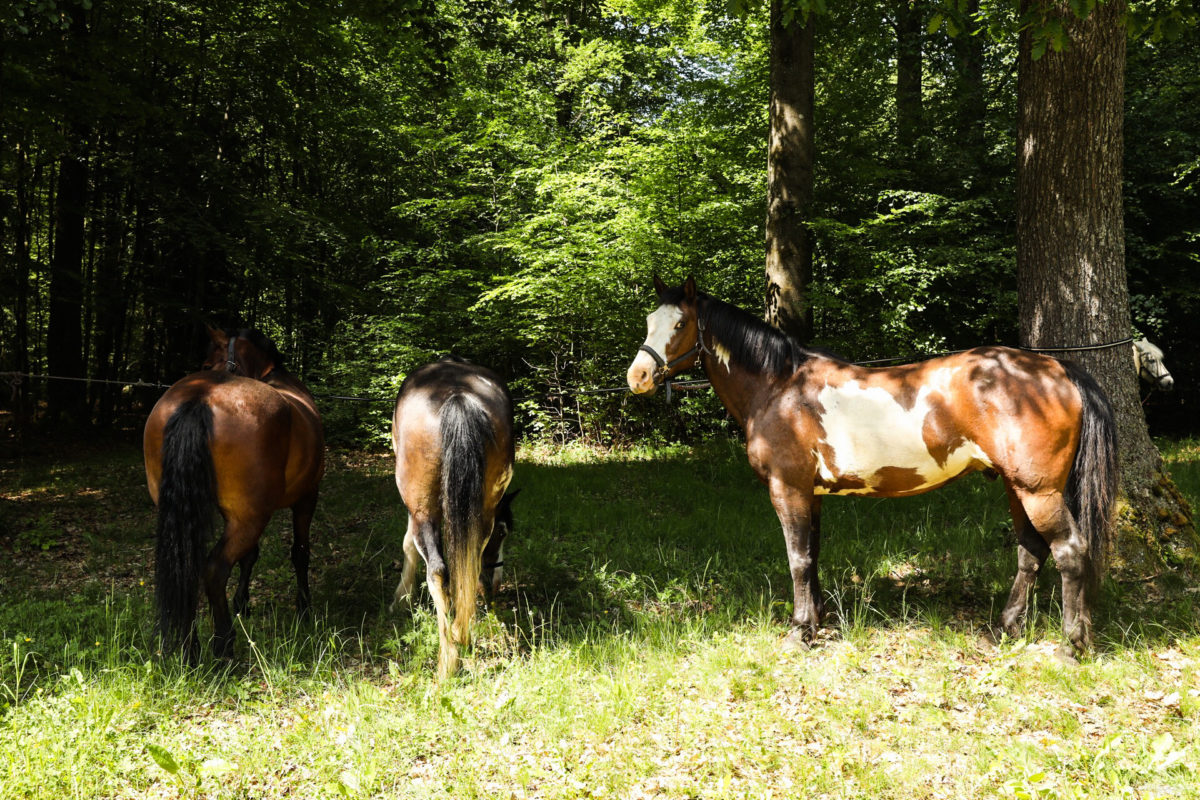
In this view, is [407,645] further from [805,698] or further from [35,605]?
[35,605]

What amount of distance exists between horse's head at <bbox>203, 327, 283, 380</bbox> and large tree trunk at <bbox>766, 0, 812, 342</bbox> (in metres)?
5.28

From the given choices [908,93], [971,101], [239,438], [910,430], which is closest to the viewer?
[910,430]

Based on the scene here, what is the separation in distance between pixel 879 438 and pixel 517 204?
11.1m

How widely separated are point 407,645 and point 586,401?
25.4 feet

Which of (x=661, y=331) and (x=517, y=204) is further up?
(x=517, y=204)

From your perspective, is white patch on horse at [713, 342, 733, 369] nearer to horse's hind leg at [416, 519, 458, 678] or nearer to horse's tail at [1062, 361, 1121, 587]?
horse's tail at [1062, 361, 1121, 587]

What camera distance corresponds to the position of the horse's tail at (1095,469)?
3914 mm

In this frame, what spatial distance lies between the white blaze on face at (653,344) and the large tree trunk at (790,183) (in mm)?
3977

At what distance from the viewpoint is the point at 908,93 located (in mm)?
12492

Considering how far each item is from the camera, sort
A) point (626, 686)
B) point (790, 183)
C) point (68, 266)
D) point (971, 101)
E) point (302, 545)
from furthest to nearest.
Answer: point (971, 101), point (68, 266), point (790, 183), point (302, 545), point (626, 686)

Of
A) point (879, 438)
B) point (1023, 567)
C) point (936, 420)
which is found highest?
point (936, 420)

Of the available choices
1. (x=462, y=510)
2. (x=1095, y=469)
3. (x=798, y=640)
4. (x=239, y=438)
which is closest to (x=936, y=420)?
(x=1095, y=469)

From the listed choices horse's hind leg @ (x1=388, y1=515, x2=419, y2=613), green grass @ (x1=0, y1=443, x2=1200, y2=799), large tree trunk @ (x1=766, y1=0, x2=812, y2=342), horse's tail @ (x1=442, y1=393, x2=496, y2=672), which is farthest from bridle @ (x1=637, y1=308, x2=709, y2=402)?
large tree trunk @ (x1=766, y1=0, x2=812, y2=342)

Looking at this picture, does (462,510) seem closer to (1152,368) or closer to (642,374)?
(642,374)
